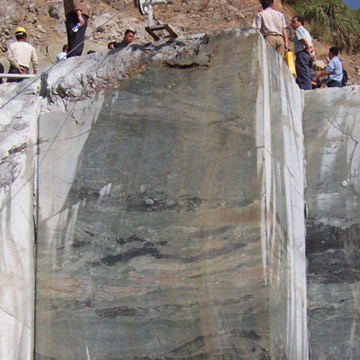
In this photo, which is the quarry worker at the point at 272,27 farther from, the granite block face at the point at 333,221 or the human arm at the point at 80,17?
the human arm at the point at 80,17

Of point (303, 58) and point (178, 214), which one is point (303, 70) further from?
point (178, 214)

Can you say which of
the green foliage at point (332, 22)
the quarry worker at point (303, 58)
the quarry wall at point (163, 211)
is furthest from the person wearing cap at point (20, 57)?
the green foliage at point (332, 22)

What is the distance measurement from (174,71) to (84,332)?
2228 millimetres

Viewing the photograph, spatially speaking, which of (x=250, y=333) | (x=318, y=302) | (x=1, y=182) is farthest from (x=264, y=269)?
(x=1, y=182)

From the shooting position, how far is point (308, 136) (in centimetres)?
707

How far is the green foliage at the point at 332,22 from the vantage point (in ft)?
54.9

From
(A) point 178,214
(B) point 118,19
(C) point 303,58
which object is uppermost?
(B) point 118,19

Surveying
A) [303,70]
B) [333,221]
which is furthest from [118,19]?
[333,221]

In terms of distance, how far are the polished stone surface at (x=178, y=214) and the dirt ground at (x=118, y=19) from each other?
956 centimetres

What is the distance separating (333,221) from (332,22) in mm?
10973

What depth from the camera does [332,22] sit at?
16953 millimetres

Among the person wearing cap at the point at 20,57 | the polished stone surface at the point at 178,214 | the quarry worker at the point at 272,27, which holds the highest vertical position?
the person wearing cap at the point at 20,57

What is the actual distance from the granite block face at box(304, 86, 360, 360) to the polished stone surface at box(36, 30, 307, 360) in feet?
0.65

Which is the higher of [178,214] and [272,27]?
[272,27]
